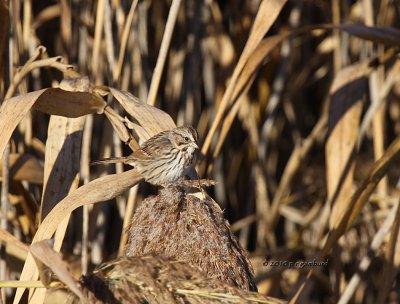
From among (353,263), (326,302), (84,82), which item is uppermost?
(84,82)

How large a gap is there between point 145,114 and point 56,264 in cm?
105

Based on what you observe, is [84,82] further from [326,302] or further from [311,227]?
[326,302]

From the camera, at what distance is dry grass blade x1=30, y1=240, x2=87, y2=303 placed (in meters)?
1.64

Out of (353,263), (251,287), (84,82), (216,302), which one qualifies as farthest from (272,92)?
(216,302)

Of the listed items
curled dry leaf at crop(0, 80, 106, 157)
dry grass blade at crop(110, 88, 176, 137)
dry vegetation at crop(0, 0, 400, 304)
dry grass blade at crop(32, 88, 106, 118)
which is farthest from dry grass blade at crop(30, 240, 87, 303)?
dry grass blade at crop(110, 88, 176, 137)

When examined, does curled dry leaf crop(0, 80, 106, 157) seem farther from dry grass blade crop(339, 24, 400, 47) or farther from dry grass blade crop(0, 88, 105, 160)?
dry grass blade crop(339, 24, 400, 47)

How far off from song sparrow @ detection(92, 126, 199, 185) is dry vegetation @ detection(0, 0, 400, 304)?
0.25 ft

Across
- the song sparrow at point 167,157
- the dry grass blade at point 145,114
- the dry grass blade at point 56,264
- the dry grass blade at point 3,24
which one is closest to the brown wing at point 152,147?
the song sparrow at point 167,157

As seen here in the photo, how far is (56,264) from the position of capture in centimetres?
175

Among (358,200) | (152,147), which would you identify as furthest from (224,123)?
(358,200)

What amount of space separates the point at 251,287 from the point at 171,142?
1.44m

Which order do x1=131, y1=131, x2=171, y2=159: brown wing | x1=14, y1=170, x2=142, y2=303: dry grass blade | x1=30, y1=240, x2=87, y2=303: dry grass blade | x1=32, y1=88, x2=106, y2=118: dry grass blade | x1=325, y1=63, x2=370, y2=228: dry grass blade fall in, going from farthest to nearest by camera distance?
1. x1=325, y1=63, x2=370, y2=228: dry grass blade
2. x1=131, y1=131, x2=171, y2=159: brown wing
3. x1=32, y1=88, x2=106, y2=118: dry grass blade
4. x1=14, y1=170, x2=142, y2=303: dry grass blade
5. x1=30, y1=240, x2=87, y2=303: dry grass blade

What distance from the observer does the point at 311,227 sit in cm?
472

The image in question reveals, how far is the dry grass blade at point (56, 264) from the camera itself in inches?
64.7
